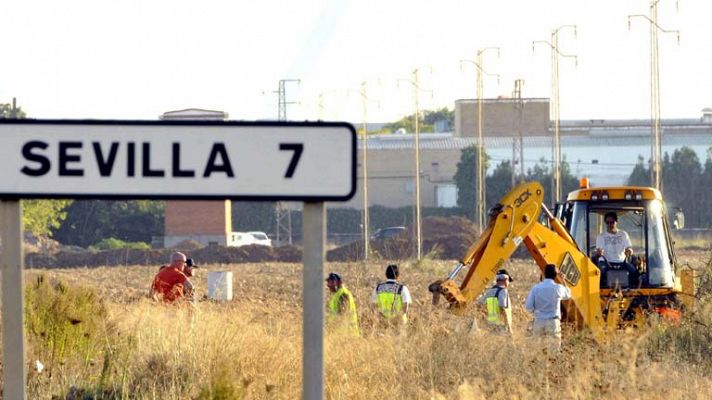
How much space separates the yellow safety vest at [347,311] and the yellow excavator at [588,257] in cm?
166

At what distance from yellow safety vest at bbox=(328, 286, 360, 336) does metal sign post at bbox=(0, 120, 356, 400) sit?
9038mm

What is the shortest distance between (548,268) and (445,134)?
294ft

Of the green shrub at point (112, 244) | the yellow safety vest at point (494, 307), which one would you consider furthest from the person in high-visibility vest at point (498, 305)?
the green shrub at point (112, 244)

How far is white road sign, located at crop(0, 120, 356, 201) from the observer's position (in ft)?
18.7

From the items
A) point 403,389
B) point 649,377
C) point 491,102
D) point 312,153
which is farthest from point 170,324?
point 491,102

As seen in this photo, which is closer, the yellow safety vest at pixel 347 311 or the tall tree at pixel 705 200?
the yellow safety vest at pixel 347 311

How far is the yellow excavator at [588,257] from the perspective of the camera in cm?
2038

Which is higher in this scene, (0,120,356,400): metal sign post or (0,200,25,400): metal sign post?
(0,120,356,400): metal sign post

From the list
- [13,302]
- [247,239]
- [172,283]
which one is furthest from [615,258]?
[247,239]

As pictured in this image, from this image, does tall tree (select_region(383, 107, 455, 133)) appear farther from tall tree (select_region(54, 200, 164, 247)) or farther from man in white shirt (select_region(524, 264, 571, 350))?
man in white shirt (select_region(524, 264, 571, 350))

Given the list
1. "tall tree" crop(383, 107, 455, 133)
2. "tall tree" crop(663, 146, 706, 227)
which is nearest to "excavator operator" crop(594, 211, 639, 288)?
"tall tree" crop(663, 146, 706, 227)

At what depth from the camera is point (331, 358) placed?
41.3ft

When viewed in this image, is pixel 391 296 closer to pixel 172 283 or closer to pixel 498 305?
pixel 498 305

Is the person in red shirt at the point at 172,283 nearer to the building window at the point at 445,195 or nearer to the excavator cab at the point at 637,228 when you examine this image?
the excavator cab at the point at 637,228
